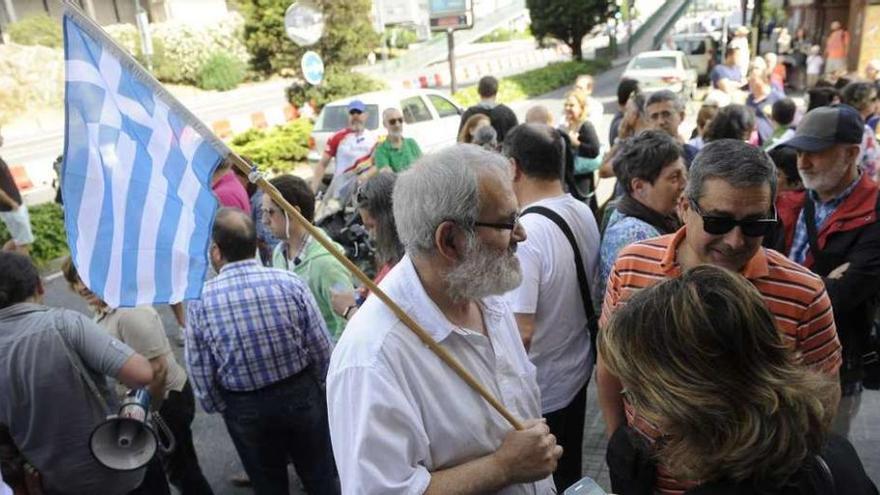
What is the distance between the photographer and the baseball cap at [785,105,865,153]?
2.84 meters

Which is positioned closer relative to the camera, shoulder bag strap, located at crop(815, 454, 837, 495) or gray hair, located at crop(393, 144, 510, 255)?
Answer: shoulder bag strap, located at crop(815, 454, 837, 495)

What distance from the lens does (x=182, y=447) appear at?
11.5 feet

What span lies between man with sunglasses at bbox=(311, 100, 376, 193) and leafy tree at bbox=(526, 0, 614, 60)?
24948 millimetres

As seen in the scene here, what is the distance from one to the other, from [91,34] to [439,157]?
1.01 metres

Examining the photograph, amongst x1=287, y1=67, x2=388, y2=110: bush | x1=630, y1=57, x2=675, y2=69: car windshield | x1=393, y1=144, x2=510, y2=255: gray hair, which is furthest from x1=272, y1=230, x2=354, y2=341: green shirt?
x1=287, y1=67, x2=388, y2=110: bush

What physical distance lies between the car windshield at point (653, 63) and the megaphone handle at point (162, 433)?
57.4ft

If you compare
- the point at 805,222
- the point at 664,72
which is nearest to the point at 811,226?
the point at 805,222

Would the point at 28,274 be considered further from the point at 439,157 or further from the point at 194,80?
the point at 194,80

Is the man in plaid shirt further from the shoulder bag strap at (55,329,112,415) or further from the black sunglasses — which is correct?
the black sunglasses

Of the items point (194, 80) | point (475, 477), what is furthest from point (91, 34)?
point (194, 80)

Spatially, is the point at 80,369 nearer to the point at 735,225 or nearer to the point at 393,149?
the point at 735,225

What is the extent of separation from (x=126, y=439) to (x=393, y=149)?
4.50 metres

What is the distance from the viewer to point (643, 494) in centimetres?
207

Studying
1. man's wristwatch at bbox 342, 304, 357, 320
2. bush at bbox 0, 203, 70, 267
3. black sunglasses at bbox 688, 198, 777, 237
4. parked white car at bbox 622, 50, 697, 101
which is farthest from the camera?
parked white car at bbox 622, 50, 697, 101
